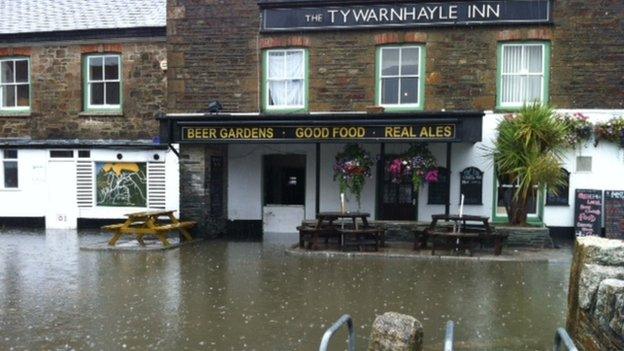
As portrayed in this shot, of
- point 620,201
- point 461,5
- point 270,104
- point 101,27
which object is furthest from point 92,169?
point 620,201

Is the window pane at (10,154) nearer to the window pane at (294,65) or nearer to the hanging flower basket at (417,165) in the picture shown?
the window pane at (294,65)

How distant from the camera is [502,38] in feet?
45.6

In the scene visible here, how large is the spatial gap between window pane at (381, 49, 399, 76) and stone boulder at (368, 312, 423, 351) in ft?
33.7

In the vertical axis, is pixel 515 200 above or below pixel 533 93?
below

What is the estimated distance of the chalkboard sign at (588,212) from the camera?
45.4ft

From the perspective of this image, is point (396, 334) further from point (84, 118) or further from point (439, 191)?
point (84, 118)

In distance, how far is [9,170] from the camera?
1747 centimetres

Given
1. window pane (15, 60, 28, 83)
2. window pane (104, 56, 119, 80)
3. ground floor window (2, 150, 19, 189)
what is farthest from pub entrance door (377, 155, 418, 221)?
window pane (15, 60, 28, 83)

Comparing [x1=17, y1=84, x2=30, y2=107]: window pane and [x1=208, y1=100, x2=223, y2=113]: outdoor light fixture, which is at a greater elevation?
[x1=17, y1=84, x2=30, y2=107]: window pane

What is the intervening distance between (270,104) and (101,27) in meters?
5.61

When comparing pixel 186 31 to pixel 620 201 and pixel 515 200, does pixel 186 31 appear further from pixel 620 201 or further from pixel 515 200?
pixel 620 201

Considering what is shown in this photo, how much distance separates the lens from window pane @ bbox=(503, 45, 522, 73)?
14078 millimetres

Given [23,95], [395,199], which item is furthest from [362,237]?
[23,95]

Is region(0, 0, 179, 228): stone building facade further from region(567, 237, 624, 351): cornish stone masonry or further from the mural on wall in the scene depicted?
region(567, 237, 624, 351): cornish stone masonry
